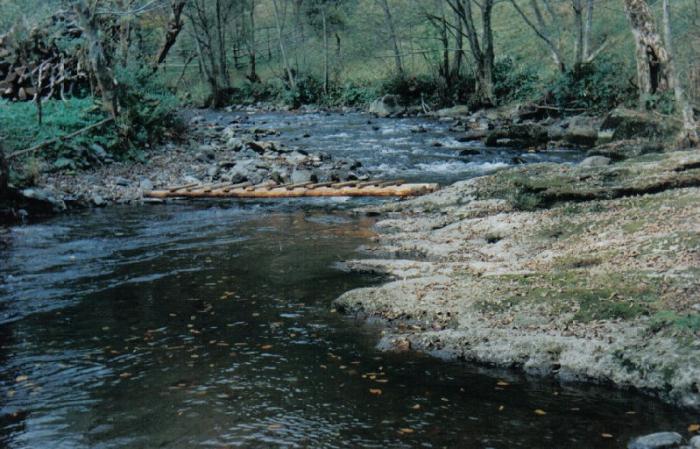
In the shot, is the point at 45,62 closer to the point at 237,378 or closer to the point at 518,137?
the point at 518,137

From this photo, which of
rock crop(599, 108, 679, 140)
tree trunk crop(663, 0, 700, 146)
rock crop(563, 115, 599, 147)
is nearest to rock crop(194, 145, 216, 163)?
rock crop(563, 115, 599, 147)

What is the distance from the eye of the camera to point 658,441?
14.1ft

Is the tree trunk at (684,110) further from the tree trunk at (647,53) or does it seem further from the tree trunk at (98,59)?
the tree trunk at (98,59)

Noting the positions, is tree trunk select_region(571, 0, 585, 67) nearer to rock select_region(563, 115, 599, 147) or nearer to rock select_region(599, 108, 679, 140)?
rock select_region(563, 115, 599, 147)

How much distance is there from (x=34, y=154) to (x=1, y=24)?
4.26 metres

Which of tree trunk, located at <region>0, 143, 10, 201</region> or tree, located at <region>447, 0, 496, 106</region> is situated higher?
tree, located at <region>447, 0, 496, 106</region>

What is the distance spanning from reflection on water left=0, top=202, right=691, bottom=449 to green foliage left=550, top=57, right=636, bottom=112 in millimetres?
17954

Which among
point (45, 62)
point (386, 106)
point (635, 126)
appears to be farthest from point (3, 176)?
point (386, 106)

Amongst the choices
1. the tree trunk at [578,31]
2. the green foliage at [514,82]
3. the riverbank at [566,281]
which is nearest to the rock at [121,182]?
the riverbank at [566,281]

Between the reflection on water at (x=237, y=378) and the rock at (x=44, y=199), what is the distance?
4086 millimetres

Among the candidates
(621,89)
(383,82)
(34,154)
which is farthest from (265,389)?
(383,82)

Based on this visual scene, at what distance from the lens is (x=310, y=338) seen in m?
6.55

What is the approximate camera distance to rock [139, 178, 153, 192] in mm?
15425

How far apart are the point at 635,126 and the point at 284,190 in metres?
10.1
